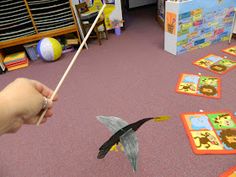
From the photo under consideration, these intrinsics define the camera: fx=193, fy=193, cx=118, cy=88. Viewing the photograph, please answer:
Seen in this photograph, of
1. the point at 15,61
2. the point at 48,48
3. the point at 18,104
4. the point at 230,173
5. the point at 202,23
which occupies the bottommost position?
the point at 230,173

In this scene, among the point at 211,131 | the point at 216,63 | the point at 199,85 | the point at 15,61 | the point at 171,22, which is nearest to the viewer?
the point at 211,131

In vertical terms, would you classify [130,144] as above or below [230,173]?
above

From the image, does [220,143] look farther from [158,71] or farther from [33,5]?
[33,5]

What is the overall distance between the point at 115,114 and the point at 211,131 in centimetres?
67

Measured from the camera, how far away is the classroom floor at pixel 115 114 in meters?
1.12

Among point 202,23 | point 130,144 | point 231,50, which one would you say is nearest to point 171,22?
point 202,23

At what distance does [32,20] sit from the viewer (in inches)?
93.7

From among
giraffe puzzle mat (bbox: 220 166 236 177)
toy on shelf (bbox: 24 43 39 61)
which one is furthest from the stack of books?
giraffe puzzle mat (bbox: 220 166 236 177)

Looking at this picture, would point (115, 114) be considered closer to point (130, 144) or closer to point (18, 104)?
point (130, 144)

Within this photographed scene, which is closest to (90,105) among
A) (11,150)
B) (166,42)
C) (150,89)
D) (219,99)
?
(150,89)

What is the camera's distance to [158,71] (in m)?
1.95

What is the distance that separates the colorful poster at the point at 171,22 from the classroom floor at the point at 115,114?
27 centimetres

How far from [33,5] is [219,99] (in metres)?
2.28

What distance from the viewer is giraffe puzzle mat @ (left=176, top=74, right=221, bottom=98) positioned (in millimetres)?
1585
